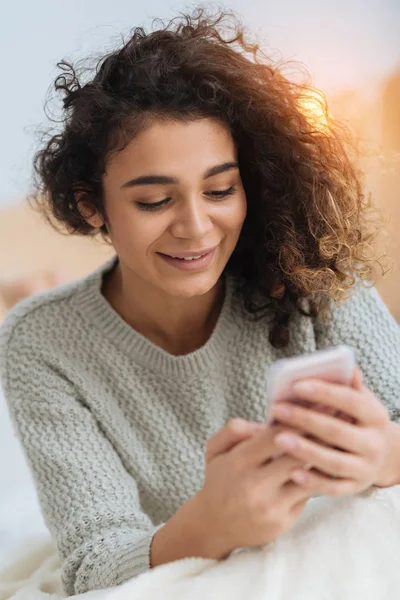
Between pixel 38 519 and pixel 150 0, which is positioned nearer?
pixel 38 519

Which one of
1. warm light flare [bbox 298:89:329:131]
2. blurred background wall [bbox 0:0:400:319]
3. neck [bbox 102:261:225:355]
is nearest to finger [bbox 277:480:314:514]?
neck [bbox 102:261:225:355]

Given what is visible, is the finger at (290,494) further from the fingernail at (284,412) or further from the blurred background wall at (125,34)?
the blurred background wall at (125,34)

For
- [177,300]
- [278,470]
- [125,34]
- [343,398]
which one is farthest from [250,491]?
[125,34]

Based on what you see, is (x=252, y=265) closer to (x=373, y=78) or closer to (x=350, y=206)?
(x=350, y=206)

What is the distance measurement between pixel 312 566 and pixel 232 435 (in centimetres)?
16

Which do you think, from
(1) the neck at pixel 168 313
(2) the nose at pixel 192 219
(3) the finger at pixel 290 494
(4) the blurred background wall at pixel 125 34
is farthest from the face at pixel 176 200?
(4) the blurred background wall at pixel 125 34

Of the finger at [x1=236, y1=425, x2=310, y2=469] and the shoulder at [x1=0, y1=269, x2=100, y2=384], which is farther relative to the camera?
the shoulder at [x1=0, y1=269, x2=100, y2=384]

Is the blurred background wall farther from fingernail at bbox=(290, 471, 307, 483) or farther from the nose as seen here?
fingernail at bbox=(290, 471, 307, 483)

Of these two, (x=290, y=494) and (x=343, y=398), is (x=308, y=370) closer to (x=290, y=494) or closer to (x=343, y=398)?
(x=343, y=398)

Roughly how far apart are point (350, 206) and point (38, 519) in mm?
902

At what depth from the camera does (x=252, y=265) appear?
1225mm

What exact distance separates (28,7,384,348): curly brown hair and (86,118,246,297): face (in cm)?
3

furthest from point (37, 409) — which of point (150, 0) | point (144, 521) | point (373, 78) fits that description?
point (373, 78)

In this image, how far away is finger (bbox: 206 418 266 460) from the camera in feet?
2.59
